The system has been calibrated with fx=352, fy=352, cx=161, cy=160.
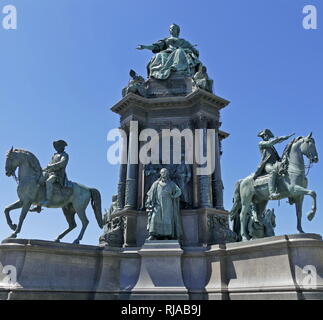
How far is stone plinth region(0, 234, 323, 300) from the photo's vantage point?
10875 mm

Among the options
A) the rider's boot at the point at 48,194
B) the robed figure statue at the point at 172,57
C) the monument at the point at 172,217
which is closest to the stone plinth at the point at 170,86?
the monument at the point at 172,217

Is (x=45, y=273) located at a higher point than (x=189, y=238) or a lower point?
lower

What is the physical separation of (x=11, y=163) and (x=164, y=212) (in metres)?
6.09

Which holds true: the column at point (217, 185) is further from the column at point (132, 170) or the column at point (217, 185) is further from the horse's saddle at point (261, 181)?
the column at point (132, 170)

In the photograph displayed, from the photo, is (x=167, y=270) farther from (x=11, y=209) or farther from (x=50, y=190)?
(x=11, y=209)

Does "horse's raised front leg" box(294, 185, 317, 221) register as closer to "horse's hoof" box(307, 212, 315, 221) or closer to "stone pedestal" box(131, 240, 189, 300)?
"horse's hoof" box(307, 212, 315, 221)

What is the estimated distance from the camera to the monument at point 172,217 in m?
11.6

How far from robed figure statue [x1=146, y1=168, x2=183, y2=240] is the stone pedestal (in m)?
0.52

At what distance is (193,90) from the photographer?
16734 millimetres

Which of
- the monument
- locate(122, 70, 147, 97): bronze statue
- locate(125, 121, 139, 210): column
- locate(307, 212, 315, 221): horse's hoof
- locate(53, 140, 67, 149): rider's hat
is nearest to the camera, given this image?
the monument

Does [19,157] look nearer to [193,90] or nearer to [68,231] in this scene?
[68,231]

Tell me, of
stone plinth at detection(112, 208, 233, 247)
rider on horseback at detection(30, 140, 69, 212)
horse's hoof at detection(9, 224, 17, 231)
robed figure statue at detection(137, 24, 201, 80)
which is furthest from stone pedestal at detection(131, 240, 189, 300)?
robed figure statue at detection(137, 24, 201, 80)

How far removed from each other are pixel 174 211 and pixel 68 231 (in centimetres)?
443

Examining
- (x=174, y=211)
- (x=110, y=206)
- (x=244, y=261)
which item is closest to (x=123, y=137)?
(x=110, y=206)
